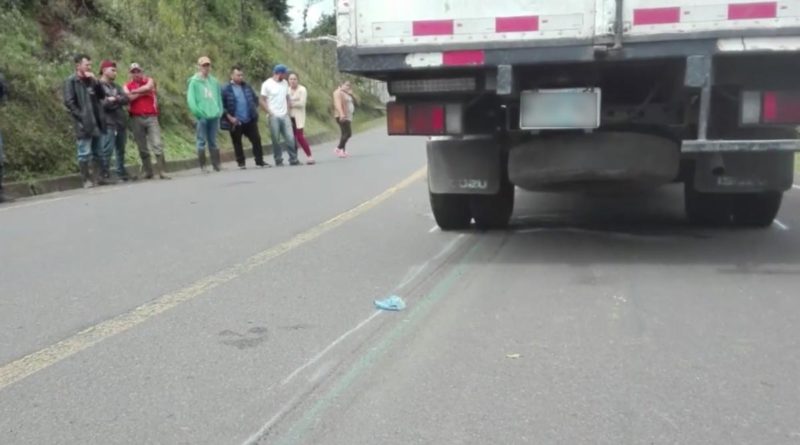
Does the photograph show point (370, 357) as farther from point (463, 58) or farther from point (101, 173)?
point (101, 173)

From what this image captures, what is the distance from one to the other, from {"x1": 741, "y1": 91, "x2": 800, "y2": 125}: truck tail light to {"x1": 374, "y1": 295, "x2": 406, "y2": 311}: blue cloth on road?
2474 mm

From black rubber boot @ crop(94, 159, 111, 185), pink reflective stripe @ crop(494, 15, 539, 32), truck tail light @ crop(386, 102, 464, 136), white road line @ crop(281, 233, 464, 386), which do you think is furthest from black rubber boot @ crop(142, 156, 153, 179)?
pink reflective stripe @ crop(494, 15, 539, 32)

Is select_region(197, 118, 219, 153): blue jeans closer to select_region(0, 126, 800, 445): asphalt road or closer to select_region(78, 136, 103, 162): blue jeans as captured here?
select_region(78, 136, 103, 162): blue jeans

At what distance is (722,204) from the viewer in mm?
8039

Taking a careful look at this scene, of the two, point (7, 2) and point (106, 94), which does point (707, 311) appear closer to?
point (106, 94)

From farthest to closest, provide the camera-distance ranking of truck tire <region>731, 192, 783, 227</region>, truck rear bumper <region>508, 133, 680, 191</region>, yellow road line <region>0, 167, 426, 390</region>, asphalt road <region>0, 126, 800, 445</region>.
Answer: truck tire <region>731, 192, 783, 227</region>, truck rear bumper <region>508, 133, 680, 191</region>, yellow road line <region>0, 167, 426, 390</region>, asphalt road <region>0, 126, 800, 445</region>

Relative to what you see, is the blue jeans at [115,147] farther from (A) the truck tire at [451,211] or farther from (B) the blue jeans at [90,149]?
(A) the truck tire at [451,211]

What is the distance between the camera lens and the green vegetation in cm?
1433

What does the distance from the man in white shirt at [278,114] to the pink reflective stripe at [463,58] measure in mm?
11011

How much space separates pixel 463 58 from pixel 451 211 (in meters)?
2.22

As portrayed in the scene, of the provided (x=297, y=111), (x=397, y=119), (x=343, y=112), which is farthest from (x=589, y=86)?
(x=343, y=112)

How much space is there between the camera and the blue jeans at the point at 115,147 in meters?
13.9

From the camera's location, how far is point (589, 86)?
654cm

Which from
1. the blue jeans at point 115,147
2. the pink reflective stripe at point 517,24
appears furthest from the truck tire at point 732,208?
the blue jeans at point 115,147
